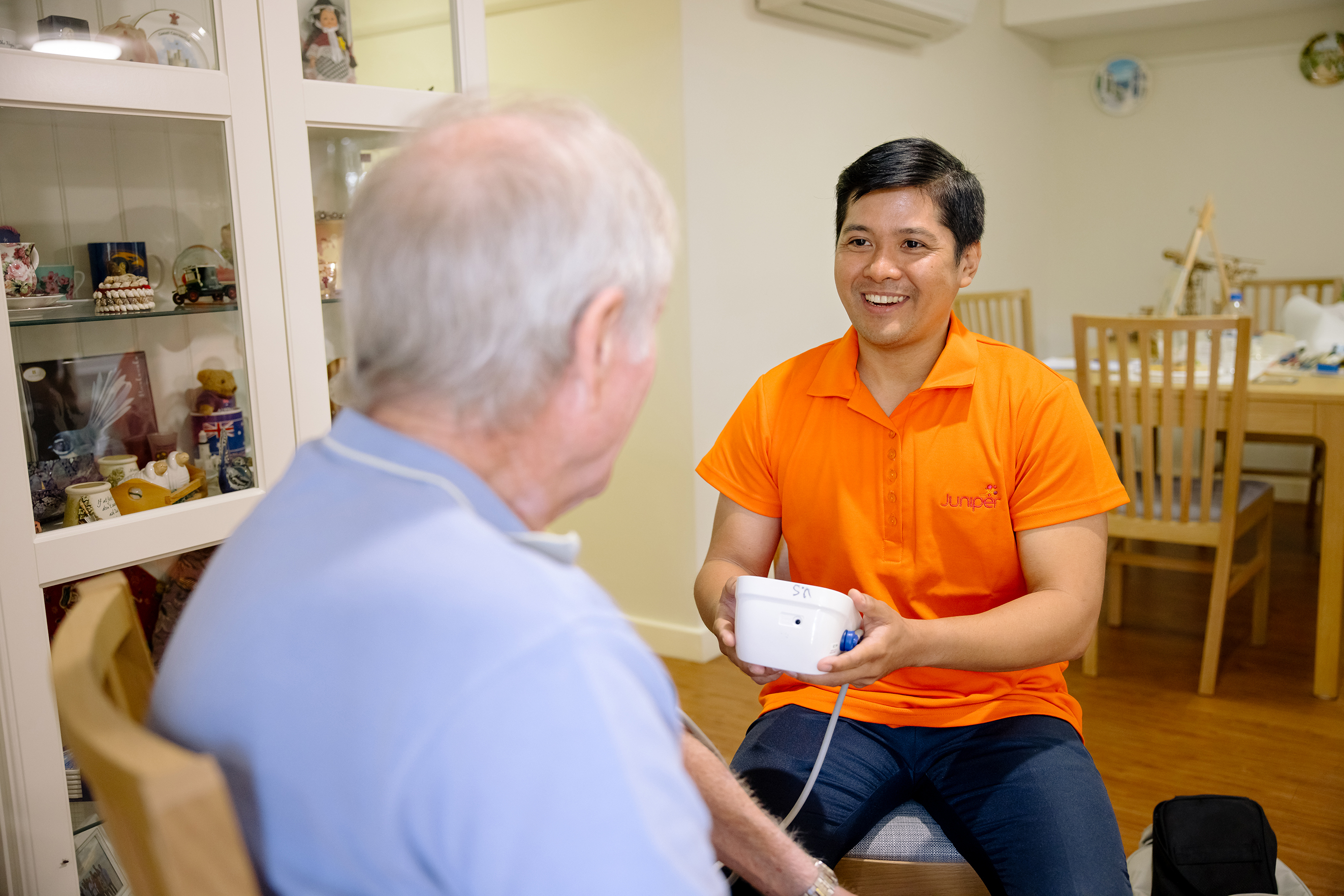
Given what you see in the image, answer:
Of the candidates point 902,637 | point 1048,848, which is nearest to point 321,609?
point 902,637

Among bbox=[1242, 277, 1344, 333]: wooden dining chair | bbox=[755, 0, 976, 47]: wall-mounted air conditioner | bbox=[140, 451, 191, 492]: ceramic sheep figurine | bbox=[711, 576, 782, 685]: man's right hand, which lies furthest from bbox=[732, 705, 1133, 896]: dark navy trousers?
bbox=[1242, 277, 1344, 333]: wooden dining chair

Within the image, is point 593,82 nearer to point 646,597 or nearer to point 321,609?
point 646,597

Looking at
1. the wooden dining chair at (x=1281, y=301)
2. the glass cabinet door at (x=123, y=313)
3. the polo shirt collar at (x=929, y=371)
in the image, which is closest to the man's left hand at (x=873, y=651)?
the polo shirt collar at (x=929, y=371)

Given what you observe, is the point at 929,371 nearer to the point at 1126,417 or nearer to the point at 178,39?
the point at 178,39

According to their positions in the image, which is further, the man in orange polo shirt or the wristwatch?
the man in orange polo shirt

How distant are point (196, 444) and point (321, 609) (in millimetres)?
1321

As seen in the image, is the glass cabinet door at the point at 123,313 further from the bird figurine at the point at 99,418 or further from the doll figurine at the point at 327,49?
the doll figurine at the point at 327,49

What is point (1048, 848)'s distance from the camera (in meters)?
1.13

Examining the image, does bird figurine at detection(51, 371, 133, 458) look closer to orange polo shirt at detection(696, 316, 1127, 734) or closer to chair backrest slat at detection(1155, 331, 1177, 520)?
orange polo shirt at detection(696, 316, 1127, 734)

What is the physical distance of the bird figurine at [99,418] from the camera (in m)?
1.54

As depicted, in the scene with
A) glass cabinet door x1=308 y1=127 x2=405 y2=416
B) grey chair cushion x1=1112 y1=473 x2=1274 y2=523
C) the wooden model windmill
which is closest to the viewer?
glass cabinet door x1=308 y1=127 x2=405 y2=416

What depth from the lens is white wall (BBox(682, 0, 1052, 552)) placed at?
2828 millimetres

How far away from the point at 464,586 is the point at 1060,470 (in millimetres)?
1001

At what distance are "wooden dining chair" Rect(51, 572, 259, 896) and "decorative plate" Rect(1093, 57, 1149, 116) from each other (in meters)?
5.11
